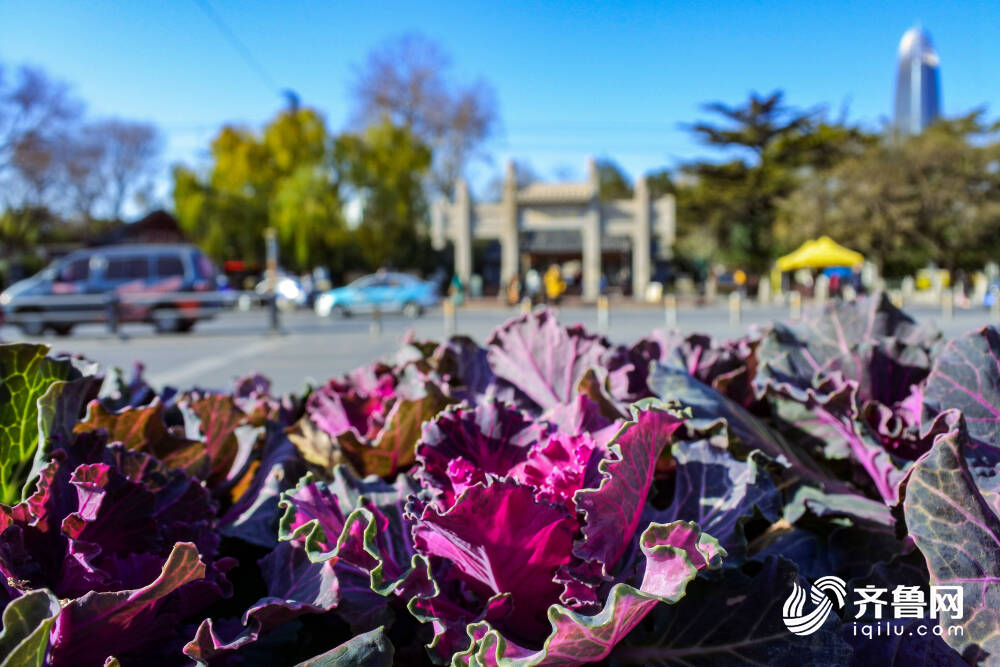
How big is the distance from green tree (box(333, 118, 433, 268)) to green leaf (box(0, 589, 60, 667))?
3355cm

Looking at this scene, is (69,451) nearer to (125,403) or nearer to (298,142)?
(125,403)

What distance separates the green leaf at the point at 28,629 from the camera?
65 cm

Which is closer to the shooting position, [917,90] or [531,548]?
[531,548]

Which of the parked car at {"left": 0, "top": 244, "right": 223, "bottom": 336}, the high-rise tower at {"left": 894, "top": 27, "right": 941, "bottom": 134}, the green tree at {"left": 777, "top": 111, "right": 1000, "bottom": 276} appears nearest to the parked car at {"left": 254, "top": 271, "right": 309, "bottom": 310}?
the parked car at {"left": 0, "top": 244, "right": 223, "bottom": 336}

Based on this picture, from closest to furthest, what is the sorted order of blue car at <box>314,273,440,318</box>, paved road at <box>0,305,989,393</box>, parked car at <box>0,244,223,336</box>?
paved road at <box>0,305,989,393</box>
parked car at <box>0,244,223,336</box>
blue car at <box>314,273,440,318</box>

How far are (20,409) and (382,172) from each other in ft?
110

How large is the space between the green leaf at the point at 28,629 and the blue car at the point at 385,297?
76.5 feet

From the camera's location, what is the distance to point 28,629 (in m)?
0.68

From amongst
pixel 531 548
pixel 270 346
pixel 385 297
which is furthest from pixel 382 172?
pixel 531 548

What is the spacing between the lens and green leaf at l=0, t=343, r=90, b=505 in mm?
1025

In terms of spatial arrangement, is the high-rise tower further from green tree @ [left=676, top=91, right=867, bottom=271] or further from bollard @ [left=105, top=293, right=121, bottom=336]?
bollard @ [left=105, top=293, right=121, bottom=336]

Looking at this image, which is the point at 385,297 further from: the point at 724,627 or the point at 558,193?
the point at 724,627

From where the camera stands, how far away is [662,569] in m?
0.79

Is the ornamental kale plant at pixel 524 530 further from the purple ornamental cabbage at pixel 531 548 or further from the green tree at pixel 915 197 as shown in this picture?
the green tree at pixel 915 197
